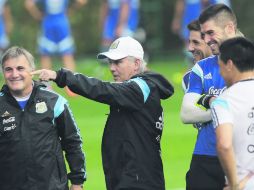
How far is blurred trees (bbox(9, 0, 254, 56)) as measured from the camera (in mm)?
32344

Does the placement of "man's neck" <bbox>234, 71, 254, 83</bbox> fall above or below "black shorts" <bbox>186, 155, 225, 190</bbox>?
above

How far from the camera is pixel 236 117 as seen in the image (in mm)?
6414

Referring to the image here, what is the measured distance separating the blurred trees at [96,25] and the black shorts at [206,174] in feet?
79.0

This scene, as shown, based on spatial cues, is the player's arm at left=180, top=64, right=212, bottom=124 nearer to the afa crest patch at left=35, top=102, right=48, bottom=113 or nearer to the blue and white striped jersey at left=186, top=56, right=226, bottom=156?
the blue and white striped jersey at left=186, top=56, right=226, bottom=156

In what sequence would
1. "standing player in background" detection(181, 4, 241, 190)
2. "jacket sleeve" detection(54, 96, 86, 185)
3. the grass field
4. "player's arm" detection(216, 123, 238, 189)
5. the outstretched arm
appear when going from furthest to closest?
the grass field
"jacket sleeve" detection(54, 96, 86, 185)
"standing player in background" detection(181, 4, 241, 190)
the outstretched arm
"player's arm" detection(216, 123, 238, 189)

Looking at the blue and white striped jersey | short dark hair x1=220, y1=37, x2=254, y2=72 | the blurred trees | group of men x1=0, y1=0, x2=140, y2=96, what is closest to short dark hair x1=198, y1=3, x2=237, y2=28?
the blue and white striped jersey

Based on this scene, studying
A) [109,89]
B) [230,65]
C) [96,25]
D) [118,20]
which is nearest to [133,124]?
[109,89]

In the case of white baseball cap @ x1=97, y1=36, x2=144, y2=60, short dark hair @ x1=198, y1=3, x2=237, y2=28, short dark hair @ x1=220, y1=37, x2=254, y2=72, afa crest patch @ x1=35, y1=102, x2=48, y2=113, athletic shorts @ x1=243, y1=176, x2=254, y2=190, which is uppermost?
short dark hair @ x1=198, y1=3, x2=237, y2=28

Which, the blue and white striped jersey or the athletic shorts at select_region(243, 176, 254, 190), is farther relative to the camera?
the blue and white striped jersey

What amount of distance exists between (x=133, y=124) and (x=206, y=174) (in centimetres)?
71

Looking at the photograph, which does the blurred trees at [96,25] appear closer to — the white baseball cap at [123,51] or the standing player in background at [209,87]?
the white baseball cap at [123,51]

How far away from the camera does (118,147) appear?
7.73 metres

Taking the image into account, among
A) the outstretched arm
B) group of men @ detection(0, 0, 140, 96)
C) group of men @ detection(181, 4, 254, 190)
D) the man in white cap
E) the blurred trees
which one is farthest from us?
the blurred trees

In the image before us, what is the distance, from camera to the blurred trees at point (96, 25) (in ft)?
106
